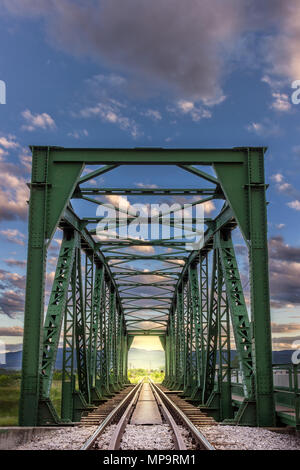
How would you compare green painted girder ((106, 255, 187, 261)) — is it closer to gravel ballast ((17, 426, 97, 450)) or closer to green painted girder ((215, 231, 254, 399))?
green painted girder ((215, 231, 254, 399))

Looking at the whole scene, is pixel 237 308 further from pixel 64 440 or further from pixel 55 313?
pixel 64 440

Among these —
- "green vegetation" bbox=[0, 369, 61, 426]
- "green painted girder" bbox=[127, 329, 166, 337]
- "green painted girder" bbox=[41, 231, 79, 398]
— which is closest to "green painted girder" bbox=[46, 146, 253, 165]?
"green painted girder" bbox=[41, 231, 79, 398]

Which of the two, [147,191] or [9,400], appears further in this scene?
[9,400]

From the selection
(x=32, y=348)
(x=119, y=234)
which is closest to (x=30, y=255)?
(x=32, y=348)

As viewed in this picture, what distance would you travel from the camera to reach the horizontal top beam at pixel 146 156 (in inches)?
582

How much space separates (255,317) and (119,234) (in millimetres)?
12296

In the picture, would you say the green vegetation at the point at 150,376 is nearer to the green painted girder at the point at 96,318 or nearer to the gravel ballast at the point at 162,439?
the green painted girder at the point at 96,318

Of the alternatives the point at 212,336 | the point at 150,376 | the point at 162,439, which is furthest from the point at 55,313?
the point at 150,376

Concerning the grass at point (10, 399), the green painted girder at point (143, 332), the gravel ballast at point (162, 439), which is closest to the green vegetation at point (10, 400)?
the grass at point (10, 399)

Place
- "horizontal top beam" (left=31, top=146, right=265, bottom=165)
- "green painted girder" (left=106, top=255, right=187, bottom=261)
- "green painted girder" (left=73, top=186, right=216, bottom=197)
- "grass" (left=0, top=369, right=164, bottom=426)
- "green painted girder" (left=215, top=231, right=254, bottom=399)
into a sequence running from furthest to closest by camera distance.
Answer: "green painted girder" (left=106, top=255, right=187, bottom=261), "grass" (left=0, top=369, right=164, bottom=426), "green painted girder" (left=73, top=186, right=216, bottom=197), "horizontal top beam" (left=31, top=146, right=265, bottom=165), "green painted girder" (left=215, top=231, right=254, bottom=399)

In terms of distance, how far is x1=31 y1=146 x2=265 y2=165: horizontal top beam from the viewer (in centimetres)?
1479

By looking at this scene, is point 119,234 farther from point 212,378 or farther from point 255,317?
point 255,317

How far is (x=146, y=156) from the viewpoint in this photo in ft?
50.1
